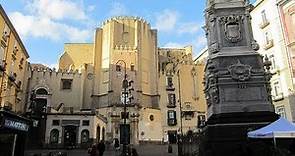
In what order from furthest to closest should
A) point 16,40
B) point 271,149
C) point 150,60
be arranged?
1. point 150,60
2. point 16,40
3. point 271,149

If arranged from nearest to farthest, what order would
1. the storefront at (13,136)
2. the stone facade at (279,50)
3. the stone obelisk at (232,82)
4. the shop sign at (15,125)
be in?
the stone obelisk at (232,82) < the shop sign at (15,125) < the storefront at (13,136) < the stone facade at (279,50)

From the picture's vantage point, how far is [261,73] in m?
13.5

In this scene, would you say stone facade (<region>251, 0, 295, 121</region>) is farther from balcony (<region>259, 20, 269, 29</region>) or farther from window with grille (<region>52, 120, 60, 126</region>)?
window with grille (<region>52, 120, 60, 126</region>)

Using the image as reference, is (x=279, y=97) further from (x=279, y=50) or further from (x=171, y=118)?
(x=171, y=118)

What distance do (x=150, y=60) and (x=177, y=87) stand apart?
6.81 metres

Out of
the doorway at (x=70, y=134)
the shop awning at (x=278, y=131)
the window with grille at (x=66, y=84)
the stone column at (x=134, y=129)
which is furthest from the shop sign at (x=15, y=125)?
the window with grille at (x=66, y=84)

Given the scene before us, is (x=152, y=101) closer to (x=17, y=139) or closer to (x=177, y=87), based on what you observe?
(x=177, y=87)

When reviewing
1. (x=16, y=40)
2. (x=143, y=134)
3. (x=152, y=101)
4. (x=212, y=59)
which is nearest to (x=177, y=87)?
(x=152, y=101)

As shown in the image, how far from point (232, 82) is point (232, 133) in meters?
2.41

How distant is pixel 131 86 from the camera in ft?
157

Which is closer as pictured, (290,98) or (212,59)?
(212,59)

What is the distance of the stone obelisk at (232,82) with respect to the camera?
1241 centimetres

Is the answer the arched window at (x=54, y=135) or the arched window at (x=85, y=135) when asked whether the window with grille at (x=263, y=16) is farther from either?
the arched window at (x=54, y=135)

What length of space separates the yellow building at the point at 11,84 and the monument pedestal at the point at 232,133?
8638 mm
